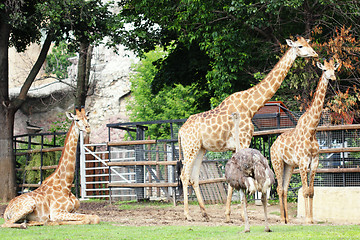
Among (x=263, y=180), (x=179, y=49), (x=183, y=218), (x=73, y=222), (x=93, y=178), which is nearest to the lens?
(x=263, y=180)

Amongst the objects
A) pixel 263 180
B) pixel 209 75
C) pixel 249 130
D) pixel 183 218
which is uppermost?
pixel 209 75

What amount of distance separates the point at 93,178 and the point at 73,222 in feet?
34.8

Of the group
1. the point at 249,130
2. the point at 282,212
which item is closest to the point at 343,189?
the point at 282,212

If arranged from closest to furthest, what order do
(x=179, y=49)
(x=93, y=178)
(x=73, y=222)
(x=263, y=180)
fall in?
(x=263, y=180)
(x=73, y=222)
(x=93, y=178)
(x=179, y=49)

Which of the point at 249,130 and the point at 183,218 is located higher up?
the point at 249,130

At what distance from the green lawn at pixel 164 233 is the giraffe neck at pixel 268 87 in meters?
3.44

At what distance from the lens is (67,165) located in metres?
9.95

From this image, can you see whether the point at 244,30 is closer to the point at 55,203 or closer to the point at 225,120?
the point at 225,120

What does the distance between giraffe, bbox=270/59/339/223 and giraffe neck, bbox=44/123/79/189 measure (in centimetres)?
432

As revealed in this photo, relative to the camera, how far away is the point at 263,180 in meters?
7.13

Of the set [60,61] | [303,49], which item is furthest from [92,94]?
[303,49]

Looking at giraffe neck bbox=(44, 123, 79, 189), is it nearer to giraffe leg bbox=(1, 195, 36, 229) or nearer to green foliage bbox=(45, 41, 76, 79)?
giraffe leg bbox=(1, 195, 36, 229)

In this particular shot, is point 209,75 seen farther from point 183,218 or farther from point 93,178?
point 183,218

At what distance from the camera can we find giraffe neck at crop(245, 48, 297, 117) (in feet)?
35.8
